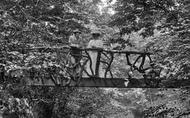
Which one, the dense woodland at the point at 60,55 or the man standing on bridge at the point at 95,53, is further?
the man standing on bridge at the point at 95,53

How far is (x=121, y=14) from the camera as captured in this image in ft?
29.3

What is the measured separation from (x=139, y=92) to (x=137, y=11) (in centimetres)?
1108

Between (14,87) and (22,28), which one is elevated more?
(22,28)

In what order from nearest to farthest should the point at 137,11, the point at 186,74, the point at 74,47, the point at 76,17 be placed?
the point at 186,74 < the point at 74,47 < the point at 137,11 < the point at 76,17

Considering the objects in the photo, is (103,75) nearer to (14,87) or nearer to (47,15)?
(47,15)

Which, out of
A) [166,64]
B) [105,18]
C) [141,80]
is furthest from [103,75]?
[105,18]

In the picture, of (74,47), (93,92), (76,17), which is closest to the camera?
(74,47)

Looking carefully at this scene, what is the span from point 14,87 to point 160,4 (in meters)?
5.54

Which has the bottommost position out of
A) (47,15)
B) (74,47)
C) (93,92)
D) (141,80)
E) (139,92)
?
(139,92)

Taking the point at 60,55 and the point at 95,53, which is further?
the point at 95,53

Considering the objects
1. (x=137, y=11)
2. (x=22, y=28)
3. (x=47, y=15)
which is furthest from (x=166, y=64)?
(x=47, y=15)

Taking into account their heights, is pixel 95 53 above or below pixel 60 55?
below

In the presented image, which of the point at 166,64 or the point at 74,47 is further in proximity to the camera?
the point at 74,47

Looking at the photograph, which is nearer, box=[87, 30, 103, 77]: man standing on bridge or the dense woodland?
the dense woodland
